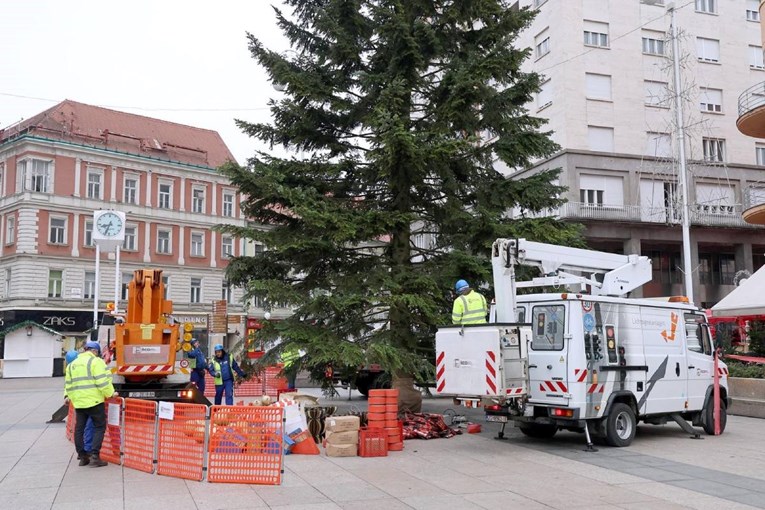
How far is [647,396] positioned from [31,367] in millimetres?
37501

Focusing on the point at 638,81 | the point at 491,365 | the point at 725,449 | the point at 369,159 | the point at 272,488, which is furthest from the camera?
the point at 638,81

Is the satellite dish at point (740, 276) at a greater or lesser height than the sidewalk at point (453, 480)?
greater

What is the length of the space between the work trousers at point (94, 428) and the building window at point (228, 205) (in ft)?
142

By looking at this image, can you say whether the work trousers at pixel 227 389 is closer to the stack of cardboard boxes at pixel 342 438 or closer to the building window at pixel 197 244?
the stack of cardboard boxes at pixel 342 438

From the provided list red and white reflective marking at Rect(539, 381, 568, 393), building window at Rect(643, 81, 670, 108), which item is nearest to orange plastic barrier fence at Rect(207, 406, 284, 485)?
red and white reflective marking at Rect(539, 381, 568, 393)

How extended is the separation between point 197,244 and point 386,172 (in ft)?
129

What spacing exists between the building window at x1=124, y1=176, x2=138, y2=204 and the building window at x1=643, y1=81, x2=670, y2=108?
3354cm

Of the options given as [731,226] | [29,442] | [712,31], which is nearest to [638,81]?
[712,31]

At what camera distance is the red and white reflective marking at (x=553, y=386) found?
1078 centimetres

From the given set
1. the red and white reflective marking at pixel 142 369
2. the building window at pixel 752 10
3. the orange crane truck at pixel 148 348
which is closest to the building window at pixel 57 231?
the orange crane truck at pixel 148 348

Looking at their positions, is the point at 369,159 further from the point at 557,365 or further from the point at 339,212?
the point at 557,365

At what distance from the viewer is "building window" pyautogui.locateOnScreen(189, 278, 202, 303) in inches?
1972

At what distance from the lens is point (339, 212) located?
13.9m

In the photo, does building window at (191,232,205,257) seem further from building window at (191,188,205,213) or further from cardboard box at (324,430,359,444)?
cardboard box at (324,430,359,444)
